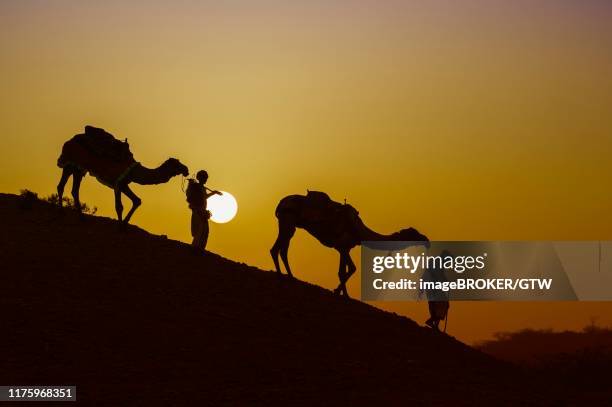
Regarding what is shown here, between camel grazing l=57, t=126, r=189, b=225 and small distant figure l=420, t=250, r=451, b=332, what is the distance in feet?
24.6

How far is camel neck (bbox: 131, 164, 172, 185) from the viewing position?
35.3m

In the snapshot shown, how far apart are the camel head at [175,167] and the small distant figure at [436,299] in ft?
24.1

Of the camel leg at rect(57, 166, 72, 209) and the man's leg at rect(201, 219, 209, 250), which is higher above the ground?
the camel leg at rect(57, 166, 72, 209)

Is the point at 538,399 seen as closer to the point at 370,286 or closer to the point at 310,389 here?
the point at 310,389

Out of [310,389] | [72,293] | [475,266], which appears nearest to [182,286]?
[72,293]

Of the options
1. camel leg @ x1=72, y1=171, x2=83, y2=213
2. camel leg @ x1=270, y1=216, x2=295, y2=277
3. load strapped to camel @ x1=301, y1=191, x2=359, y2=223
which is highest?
camel leg @ x1=72, y1=171, x2=83, y2=213

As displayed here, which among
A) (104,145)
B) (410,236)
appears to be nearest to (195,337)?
(104,145)

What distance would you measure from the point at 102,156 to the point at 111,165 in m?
0.35

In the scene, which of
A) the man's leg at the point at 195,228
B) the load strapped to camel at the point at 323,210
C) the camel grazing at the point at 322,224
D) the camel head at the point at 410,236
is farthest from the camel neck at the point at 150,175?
the camel head at the point at 410,236

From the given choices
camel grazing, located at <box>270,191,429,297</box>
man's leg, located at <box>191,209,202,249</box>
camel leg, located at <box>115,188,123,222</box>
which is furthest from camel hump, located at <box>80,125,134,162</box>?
camel grazing, located at <box>270,191,429,297</box>

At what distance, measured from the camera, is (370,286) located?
1423 inches

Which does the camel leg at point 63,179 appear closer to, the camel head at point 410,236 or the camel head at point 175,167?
the camel head at point 175,167

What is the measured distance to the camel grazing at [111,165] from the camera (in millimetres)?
34709

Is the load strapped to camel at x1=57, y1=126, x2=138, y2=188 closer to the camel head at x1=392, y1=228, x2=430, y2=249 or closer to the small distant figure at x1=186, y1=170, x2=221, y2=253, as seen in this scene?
the small distant figure at x1=186, y1=170, x2=221, y2=253
